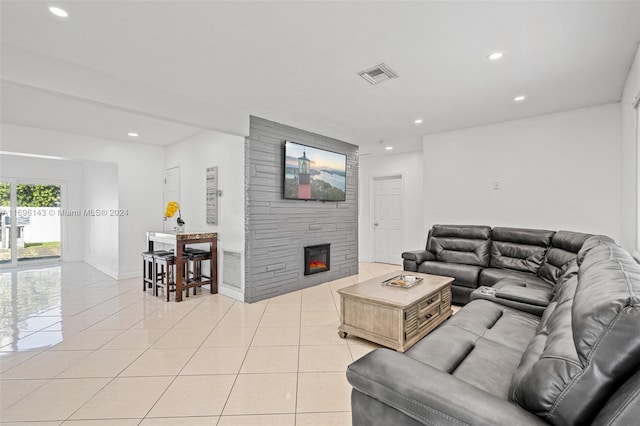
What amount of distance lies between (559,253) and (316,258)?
3109 millimetres

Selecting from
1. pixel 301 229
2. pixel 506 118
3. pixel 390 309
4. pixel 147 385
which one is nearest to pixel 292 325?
pixel 390 309

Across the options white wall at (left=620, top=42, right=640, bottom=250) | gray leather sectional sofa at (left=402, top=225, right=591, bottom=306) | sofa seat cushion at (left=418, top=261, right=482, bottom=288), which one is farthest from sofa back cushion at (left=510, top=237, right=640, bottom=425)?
sofa seat cushion at (left=418, top=261, right=482, bottom=288)

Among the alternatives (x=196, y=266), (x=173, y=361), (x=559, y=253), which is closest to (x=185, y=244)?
(x=196, y=266)

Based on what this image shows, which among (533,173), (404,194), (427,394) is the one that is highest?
(533,173)

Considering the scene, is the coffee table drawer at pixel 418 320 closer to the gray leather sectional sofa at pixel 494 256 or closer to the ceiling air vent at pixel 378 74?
the gray leather sectional sofa at pixel 494 256

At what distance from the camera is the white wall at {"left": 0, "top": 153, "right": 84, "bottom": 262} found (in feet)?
20.4

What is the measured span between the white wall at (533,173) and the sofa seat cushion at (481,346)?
7.79 ft

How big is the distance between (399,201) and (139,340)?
5.33 m

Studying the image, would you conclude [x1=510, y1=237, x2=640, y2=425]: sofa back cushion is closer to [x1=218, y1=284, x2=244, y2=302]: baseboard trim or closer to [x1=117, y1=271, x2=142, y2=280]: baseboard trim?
[x1=218, y1=284, x2=244, y2=302]: baseboard trim

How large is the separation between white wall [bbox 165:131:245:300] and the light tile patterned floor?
99 centimetres

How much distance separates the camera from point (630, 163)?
2873 millimetres

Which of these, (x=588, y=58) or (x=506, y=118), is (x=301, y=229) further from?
(x=588, y=58)

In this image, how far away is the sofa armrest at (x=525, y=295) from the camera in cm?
220

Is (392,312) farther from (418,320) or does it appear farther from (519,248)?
(519,248)
